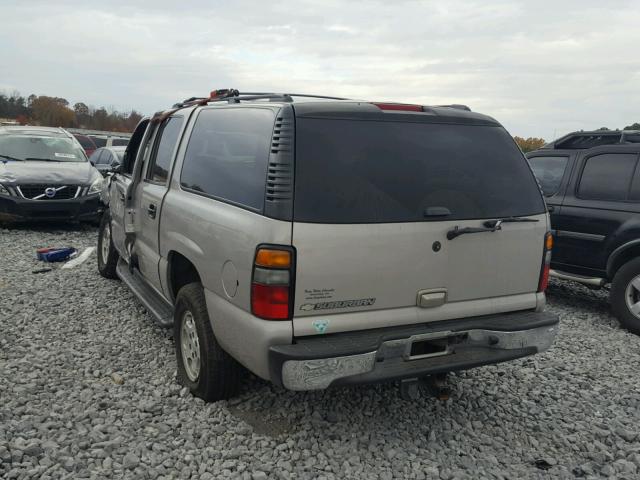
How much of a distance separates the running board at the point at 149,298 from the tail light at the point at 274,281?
1386mm

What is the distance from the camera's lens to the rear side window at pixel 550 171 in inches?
247

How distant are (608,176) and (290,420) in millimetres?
4381

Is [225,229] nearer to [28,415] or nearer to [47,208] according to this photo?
[28,415]

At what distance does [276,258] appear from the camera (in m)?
2.69

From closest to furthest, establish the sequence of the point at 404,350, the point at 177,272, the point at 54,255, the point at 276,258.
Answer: the point at 276,258
the point at 404,350
the point at 177,272
the point at 54,255

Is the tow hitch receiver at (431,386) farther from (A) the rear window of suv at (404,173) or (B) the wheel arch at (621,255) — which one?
(B) the wheel arch at (621,255)

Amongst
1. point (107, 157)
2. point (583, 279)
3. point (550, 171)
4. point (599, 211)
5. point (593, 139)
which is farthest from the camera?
point (107, 157)

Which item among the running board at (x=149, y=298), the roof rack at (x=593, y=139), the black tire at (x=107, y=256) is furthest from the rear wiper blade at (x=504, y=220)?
the black tire at (x=107, y=256)

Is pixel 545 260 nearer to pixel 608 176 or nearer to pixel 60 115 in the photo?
pixel 608 176

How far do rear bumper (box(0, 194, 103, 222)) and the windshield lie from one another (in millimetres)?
1173

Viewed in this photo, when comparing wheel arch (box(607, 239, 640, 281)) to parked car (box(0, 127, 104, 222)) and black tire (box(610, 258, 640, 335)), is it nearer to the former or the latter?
black tire (box(610, 258, 640, 335))

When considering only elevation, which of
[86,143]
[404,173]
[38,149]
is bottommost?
[86,143]

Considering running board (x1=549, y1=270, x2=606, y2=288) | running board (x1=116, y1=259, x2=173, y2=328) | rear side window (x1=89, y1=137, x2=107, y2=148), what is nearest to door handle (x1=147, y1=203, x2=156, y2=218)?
running board (x1=116, y1=259, x2=173, y2=328)

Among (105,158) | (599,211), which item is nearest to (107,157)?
(105,158)
